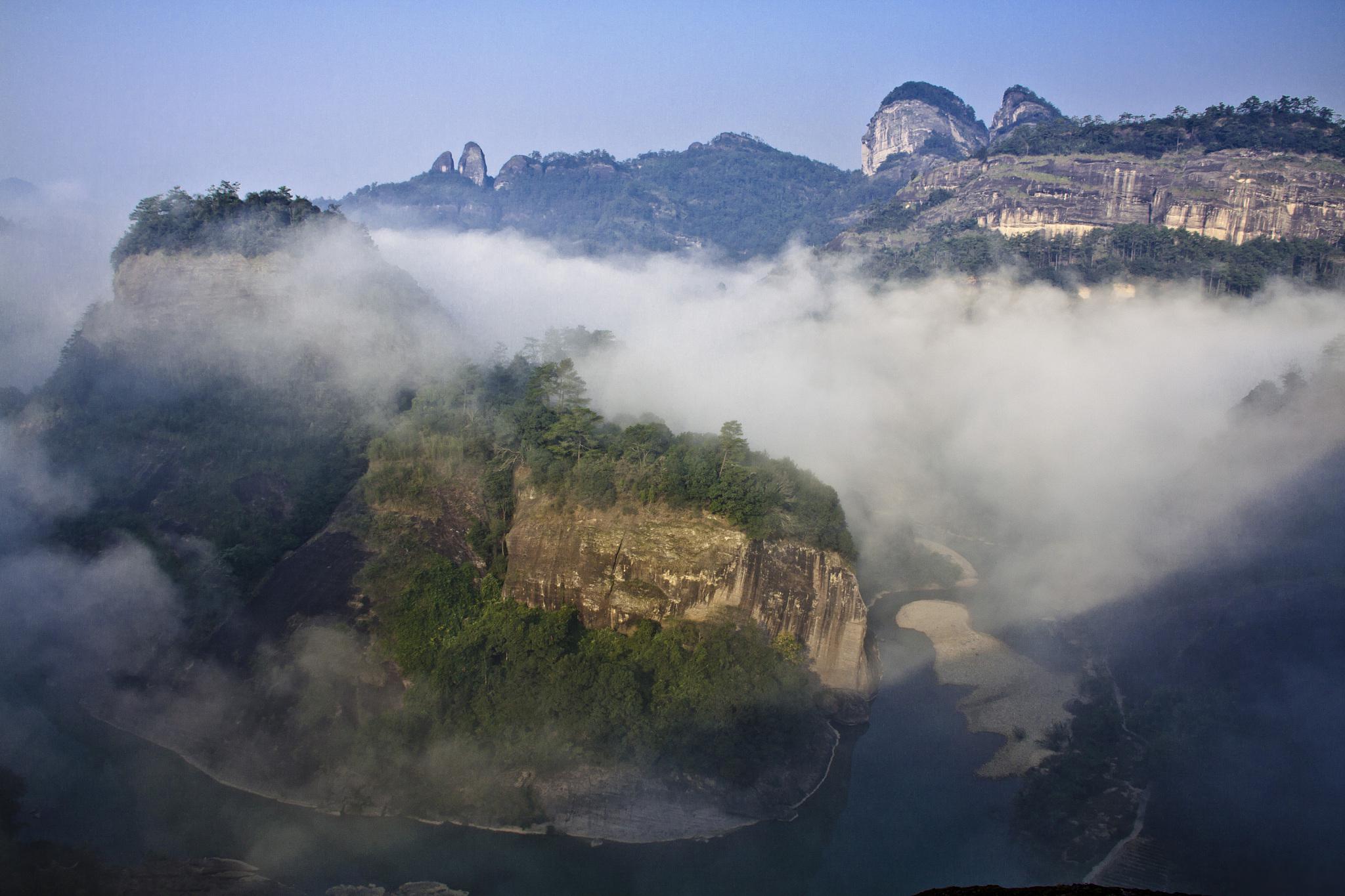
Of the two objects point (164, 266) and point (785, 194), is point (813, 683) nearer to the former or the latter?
point (164, 266)

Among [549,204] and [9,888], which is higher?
[549,204]

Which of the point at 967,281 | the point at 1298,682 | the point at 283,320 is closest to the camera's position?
the point at 1298,682

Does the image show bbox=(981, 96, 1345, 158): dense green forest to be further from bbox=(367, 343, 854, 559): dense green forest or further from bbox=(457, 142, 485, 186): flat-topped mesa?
bbox=(457, 142, 485, 186): flat-topped mesa

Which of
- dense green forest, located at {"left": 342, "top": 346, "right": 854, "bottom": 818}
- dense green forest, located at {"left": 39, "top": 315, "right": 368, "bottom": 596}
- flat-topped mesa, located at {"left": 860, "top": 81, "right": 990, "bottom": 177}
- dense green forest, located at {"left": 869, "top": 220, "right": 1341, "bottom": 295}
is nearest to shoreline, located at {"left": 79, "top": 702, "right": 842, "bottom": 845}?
dense green forest, located at {"left": 342, "top": 346, "right": 854, "bottom": 818}

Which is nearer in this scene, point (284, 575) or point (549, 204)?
point (284, 575)

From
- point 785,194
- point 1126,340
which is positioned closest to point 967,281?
point 1126,340

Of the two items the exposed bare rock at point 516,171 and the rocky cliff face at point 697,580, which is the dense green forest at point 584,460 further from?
the exposed bare rock at point 516,171

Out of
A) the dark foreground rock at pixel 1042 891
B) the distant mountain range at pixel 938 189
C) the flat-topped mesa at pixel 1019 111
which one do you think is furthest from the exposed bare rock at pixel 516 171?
the dark foreground rock at pixel 1042 891
